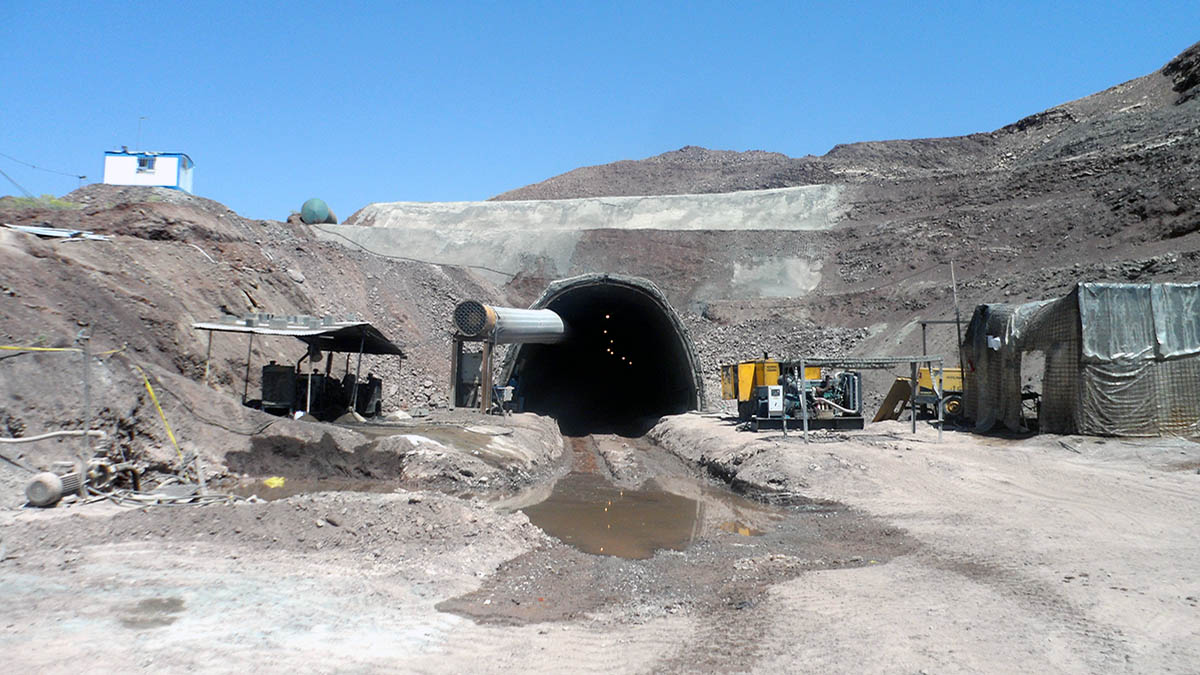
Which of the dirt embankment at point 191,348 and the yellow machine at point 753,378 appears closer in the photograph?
the dirt embankment at point 191,348

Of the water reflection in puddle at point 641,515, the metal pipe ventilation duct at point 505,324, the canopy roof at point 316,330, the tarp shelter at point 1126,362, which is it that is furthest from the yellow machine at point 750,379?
the canopy roof at point 316,330

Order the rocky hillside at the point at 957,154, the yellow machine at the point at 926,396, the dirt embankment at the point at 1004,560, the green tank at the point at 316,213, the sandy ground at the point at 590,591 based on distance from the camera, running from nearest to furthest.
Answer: the sandy ground at the point at 590,591, the dirt embankment at the point at 1004,560, the yellow machine at the point at 926,396, the rocky hillside at the point at 957,154, the green tank at the point at 316,213

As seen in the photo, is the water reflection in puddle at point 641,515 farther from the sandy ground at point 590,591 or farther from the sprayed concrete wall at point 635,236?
the sprayed concrete wall at point 635,236

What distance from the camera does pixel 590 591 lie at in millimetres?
7684

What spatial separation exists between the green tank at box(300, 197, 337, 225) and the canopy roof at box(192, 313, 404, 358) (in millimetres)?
30856

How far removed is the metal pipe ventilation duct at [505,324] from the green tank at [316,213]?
2921cm

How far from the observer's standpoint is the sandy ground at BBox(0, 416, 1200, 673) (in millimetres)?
5480

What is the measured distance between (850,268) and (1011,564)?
37267 mm

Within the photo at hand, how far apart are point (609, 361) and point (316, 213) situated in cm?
2119

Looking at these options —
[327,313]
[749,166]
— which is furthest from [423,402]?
[749,166]

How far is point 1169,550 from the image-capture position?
8391 millimetres

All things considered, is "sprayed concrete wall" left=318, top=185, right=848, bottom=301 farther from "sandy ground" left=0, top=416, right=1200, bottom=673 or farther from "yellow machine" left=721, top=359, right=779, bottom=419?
"sandy ground" left=0, top=416, right=1200, bottom=673

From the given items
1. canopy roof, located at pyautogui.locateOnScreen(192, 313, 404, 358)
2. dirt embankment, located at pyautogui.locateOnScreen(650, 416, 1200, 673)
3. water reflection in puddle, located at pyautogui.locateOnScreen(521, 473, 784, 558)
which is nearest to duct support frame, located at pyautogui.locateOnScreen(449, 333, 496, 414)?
canopy roof, located at pyautogui.locateOnScreen(192, 313, 404, 358)

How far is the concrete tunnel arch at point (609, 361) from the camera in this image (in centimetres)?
2755
